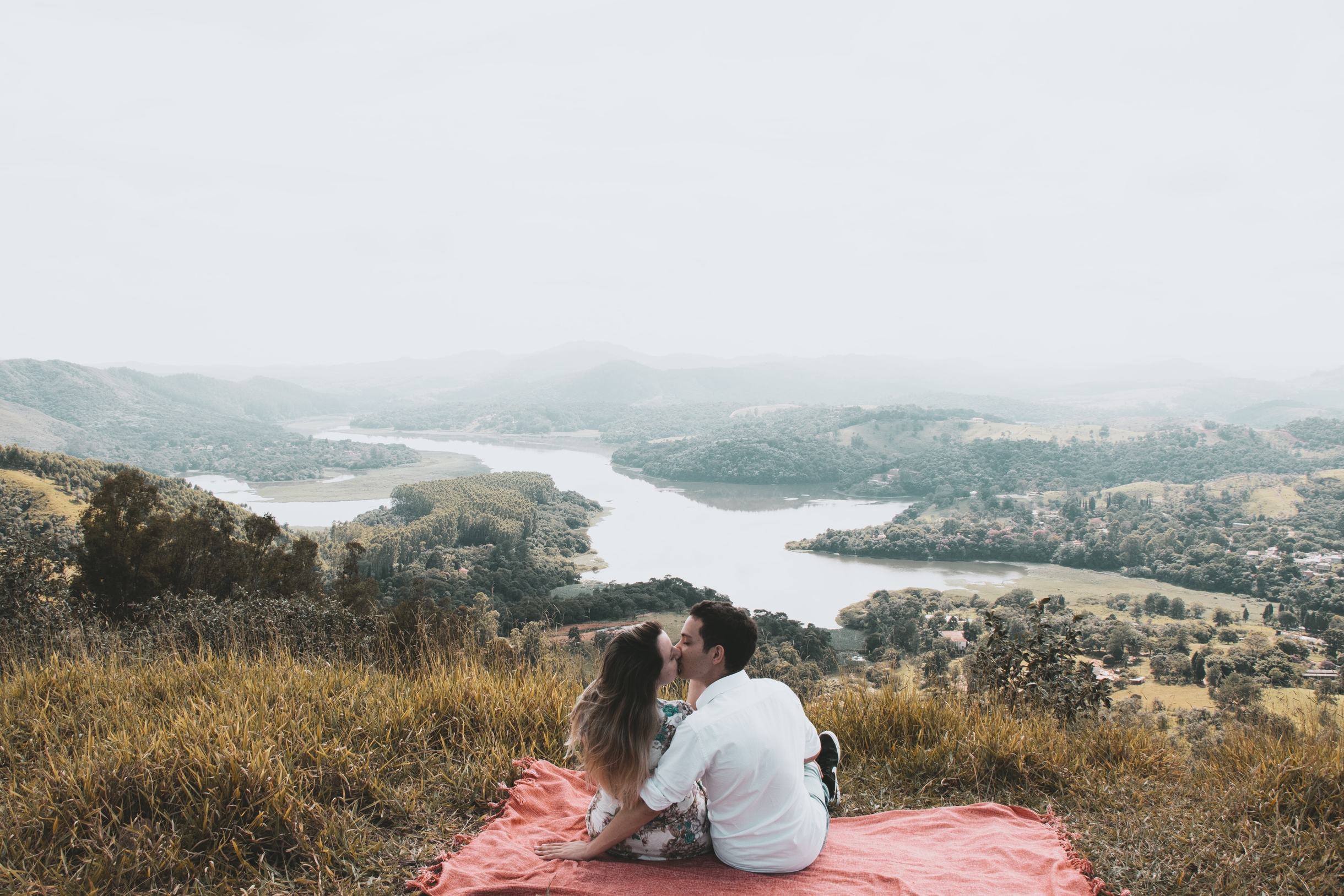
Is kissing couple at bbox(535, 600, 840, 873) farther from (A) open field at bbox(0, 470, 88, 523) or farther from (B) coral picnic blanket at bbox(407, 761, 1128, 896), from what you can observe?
(A) open field at bbox(0, 470, 88, 523)

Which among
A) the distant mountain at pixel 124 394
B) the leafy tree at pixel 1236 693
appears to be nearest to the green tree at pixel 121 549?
the leafy tree at pixel 1236 693

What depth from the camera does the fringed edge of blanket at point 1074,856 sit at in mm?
2031

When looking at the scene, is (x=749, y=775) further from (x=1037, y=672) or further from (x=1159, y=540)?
(x=1159, y=540)

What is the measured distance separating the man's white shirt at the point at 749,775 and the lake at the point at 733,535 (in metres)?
Answer: 23.5

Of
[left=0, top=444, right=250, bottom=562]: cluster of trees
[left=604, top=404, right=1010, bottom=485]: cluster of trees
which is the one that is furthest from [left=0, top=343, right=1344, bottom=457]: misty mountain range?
[left=0, top=444, right=250, bottom=562]: cluster of trees

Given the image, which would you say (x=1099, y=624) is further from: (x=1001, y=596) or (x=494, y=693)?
(x=494, y=693)

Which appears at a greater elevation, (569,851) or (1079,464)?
(569,851)

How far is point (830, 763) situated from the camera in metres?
2.42

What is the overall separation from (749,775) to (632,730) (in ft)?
1.15

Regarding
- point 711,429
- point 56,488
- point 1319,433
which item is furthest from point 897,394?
point 56,488

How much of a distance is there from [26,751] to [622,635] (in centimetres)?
223

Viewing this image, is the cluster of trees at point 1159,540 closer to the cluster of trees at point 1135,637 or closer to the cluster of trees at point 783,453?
the cluster of trees at point 1135,637

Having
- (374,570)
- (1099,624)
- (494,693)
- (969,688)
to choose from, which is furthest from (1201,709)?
(374,570)

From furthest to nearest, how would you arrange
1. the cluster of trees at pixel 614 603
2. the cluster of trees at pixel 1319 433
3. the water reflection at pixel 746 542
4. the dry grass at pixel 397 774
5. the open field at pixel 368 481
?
the cluster of trees at pixel 1319 433 → the open field at pixel 368 481 → the water reflection at pixel 746 542 → the cluster of trees at pixel 614 603 → the dry grass at pixel 397 774
